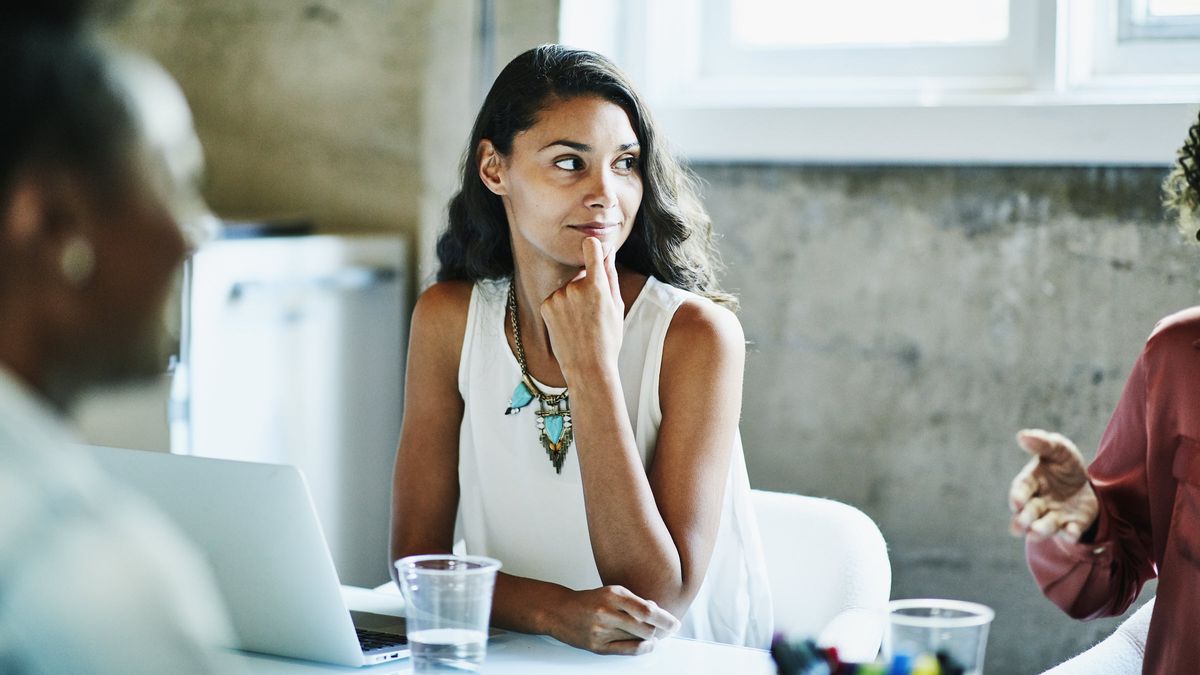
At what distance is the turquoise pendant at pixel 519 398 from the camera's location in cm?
159

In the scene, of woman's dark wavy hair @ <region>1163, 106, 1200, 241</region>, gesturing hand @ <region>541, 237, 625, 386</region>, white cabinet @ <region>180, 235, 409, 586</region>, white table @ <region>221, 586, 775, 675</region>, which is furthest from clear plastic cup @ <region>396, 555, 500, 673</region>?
white cabinet @ <region>180, 235, 409, 586</region>

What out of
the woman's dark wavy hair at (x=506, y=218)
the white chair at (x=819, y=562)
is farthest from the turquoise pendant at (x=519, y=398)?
the white chair at (x=819, y=562)

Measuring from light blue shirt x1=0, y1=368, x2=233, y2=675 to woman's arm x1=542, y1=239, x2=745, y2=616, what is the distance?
3.01ft

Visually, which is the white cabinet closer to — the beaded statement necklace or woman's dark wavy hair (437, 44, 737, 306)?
woman's dark wavy hair (437, 44, 737, 306)

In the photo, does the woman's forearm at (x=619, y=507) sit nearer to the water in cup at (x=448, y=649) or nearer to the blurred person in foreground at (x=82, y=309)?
the water in cup at (x=448, y=649)

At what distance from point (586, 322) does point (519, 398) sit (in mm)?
181

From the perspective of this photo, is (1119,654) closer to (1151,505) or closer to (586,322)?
(1151,505)

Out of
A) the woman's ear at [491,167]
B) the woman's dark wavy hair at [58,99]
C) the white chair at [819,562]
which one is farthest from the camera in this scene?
the woman's ear at [491,167]

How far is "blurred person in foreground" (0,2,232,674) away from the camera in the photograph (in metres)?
0.45

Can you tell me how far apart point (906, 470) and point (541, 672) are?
1186 millimetres

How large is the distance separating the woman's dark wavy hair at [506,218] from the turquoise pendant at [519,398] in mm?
226

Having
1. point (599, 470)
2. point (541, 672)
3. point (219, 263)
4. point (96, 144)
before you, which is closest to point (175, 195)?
point (96, 144)

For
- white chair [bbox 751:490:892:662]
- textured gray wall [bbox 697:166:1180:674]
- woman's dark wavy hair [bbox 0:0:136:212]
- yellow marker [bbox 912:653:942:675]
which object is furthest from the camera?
textured gray wall [bbox 697:166:1180:674]

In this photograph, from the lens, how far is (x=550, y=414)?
61.8 inches
